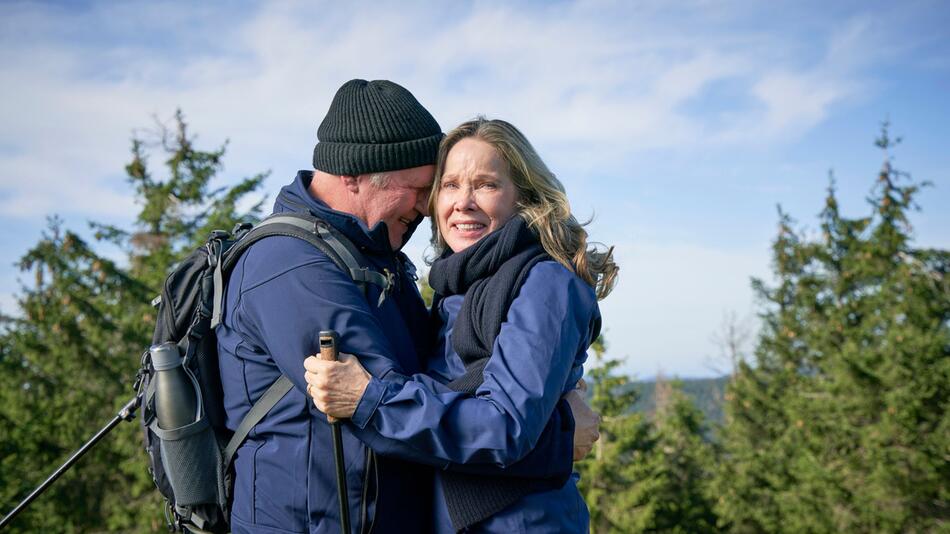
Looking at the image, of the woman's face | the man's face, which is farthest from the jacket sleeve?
the man's face

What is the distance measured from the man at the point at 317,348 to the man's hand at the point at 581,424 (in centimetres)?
19

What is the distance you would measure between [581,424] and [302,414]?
1.05m

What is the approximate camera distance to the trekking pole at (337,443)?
2.64 meters

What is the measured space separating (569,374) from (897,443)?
24.7 m

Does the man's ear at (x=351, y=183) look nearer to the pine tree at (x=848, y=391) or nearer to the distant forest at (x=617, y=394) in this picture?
the distant forest at (x=617, y=394)

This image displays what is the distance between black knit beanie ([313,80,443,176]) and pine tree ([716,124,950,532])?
2379 centimetres

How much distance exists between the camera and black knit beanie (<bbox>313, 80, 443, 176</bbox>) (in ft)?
10.7

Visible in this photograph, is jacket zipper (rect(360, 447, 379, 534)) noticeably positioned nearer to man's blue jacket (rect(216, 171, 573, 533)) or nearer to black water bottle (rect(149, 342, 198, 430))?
man's blue jacket (rect(216, 171, 573, 533))

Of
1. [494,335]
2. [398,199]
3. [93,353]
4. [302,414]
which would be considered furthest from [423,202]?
[93,353]

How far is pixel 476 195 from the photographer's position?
11.0 ft

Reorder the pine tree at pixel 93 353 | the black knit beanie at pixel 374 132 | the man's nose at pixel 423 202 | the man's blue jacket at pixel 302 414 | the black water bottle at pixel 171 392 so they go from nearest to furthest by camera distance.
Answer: the man's blue jacket at pixel 302 414, the black water bottle at pixel 171 392, the black knit beanie at pixel 374 132, the man's nose at pixel 423 202, the pine tree at pixel 93 353

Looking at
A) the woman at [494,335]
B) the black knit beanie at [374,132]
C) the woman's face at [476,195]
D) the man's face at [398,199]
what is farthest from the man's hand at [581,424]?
the black knit beanie at [374,132]

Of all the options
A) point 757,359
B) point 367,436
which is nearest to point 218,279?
point 367,436

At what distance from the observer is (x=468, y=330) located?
303cm
